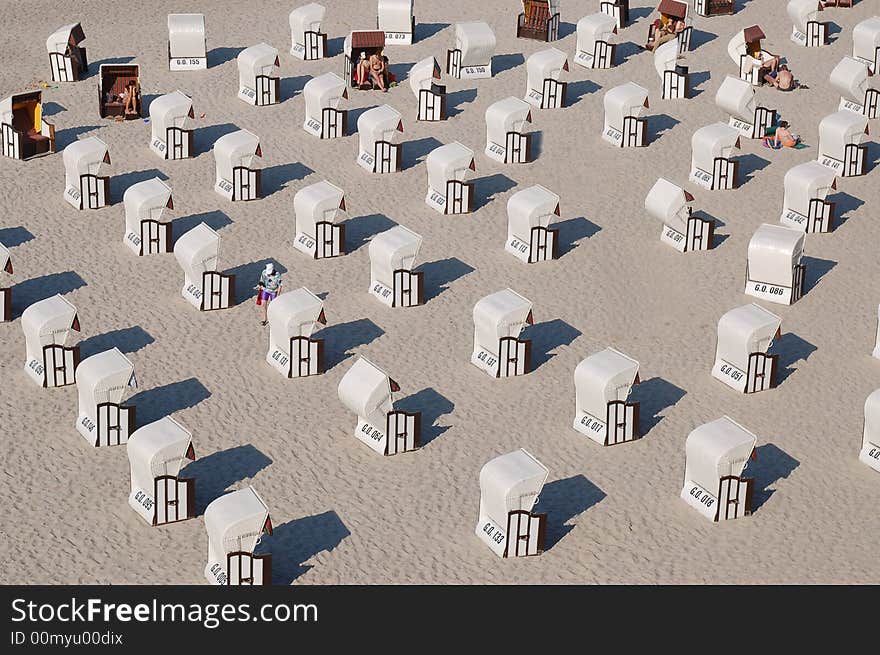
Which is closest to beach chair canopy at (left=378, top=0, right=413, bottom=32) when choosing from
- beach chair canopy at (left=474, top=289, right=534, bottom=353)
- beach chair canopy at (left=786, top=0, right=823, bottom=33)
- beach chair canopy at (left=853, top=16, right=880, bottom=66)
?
beach chair canopy at (left=786, top=0, right=823, bottom=33)

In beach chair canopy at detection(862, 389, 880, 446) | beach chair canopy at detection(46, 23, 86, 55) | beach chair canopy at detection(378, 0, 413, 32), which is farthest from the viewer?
beach chair canopy at detection(378, 0, 413, 32)

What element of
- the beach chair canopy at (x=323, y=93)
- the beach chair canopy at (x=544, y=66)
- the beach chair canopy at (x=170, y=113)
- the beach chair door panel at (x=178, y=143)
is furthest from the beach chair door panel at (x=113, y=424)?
the beach chair canopy at (x=544, y=66)

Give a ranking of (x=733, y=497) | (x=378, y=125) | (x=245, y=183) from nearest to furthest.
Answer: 1. (x=733, y=497)
2. (x=245, y=183)
3. (x=378, y=125)

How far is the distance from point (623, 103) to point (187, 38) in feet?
50.3

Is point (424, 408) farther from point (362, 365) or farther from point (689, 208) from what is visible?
point (689, 208)

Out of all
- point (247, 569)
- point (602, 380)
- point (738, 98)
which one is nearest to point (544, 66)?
point (738, 98)

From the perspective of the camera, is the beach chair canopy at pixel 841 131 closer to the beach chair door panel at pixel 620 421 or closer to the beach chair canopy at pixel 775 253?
the beach chair canopy at pixel 775 253

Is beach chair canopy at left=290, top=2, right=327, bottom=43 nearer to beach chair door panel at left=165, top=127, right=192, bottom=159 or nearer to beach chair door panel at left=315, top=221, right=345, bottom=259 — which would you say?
beach chair door panel at left=165, top=127, right=192, bottom=159

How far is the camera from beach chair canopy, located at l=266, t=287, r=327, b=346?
116ft

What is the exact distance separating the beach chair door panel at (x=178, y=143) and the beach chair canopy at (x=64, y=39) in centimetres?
769

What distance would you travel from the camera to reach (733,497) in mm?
31078

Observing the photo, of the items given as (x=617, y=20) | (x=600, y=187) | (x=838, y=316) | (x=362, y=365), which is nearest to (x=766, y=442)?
(x=838, y=316)

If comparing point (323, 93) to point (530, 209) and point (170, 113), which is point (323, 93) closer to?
point (170, 113)

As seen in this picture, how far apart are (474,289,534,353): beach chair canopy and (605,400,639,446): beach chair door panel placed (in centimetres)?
346
